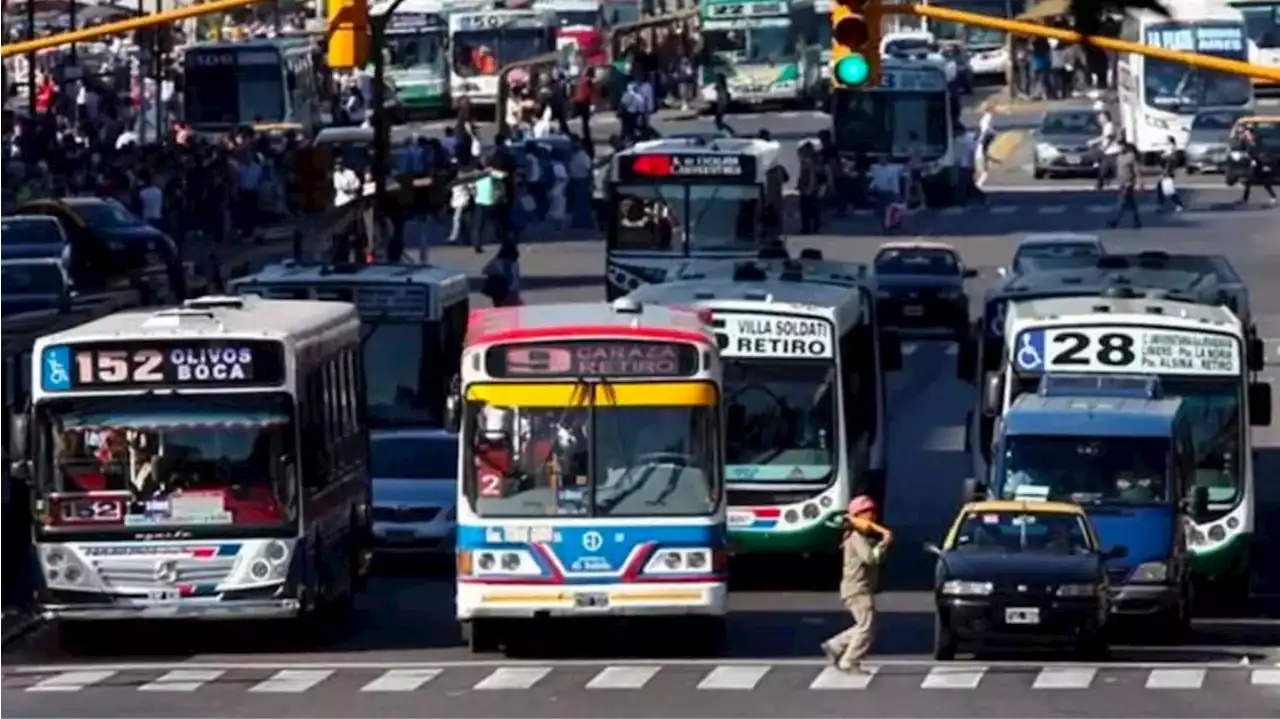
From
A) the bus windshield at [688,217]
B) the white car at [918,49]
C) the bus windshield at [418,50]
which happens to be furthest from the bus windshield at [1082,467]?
the bus windshield at [418,50]

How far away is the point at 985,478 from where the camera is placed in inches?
1286

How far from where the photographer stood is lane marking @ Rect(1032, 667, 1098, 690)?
24545mm

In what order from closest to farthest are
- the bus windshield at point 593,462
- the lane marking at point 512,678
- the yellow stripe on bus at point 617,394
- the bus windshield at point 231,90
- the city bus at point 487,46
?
the lane marking at point 512,678
the bus windshield at point 593,462
the yellow stripe on bus at point 617,394
the bus windshield at point 231,90
the city bus at point 487,46

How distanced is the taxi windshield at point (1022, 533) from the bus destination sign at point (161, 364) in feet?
18.1

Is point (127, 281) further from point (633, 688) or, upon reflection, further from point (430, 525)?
point (633, 688)

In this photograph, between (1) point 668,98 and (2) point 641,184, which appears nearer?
(2) point 641,184

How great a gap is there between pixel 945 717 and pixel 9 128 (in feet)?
163

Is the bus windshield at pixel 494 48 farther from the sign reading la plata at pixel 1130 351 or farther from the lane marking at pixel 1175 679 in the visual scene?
the lane marking at pixel 1175 679

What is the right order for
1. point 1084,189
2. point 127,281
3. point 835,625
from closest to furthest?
point 835,625 → point 127,281 → point 1084,189

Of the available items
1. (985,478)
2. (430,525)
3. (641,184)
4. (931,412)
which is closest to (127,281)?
(641,184)

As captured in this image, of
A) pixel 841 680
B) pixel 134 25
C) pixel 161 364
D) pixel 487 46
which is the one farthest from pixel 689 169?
pixel 487 46

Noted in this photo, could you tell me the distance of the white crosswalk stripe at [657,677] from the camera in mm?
24578

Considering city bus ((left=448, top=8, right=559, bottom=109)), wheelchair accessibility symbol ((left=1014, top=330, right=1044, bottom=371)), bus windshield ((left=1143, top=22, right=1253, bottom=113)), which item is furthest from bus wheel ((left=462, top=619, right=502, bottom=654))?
city bus ((left=448, top=8, right=559, bottom=109))

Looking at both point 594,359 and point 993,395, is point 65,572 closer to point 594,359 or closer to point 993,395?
point 594,359
